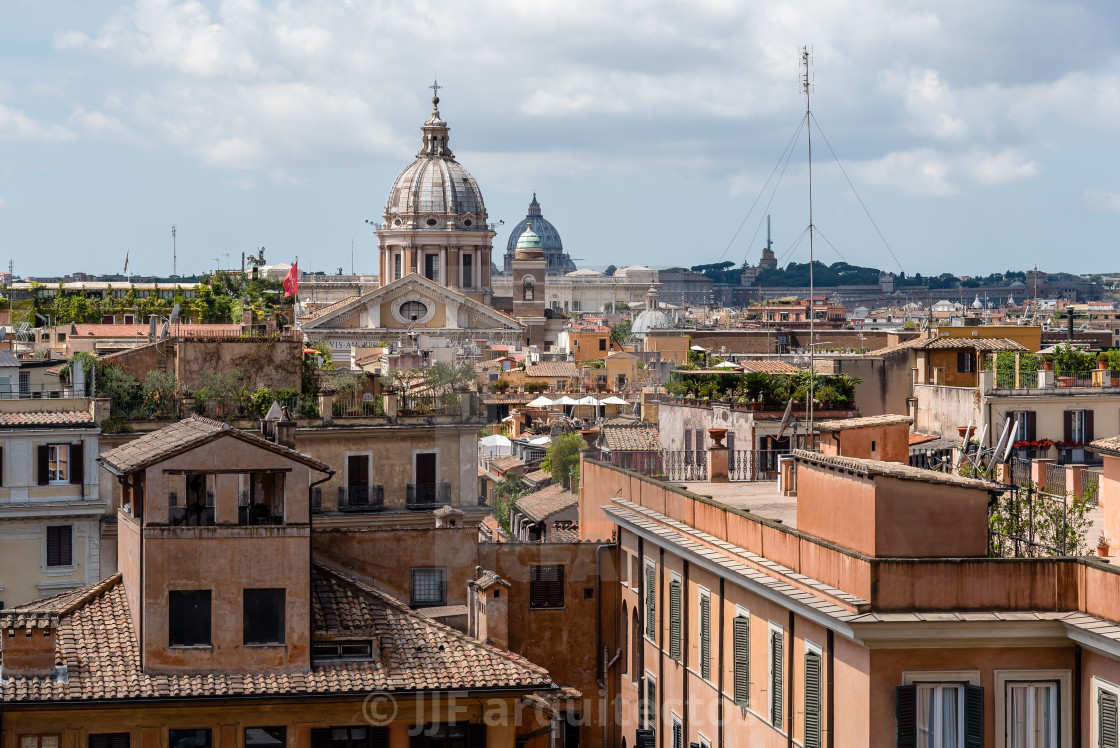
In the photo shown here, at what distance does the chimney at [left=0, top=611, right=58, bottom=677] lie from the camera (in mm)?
15898

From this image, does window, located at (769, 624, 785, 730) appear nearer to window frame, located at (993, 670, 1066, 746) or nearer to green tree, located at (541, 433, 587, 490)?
window frame, located at (993, 670, 1066, 746)

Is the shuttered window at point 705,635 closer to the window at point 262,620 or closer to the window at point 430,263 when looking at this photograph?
the window at point 262,620

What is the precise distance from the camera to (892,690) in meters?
12.6

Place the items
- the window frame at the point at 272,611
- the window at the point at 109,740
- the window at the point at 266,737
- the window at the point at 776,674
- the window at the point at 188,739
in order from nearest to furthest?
the window at the point at 776,674 < the window at the point at 109,740 < the window at the point at 188,739 < the window at the point at 266,737 < the window frame at the point at 272,611

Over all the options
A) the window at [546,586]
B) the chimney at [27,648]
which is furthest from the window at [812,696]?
the window at [546,586]

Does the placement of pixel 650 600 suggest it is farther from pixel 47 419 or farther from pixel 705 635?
pixel 47 419

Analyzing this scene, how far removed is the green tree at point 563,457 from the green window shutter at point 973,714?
23.9 metres

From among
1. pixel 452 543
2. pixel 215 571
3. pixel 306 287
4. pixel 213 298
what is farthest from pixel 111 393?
pixel 306 287

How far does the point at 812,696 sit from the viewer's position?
1377cm

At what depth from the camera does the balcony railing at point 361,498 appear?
84.6 ft

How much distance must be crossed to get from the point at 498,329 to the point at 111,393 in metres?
67.2

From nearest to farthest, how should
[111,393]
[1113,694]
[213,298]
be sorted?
[1113,694]
[111,393]
[213,298]

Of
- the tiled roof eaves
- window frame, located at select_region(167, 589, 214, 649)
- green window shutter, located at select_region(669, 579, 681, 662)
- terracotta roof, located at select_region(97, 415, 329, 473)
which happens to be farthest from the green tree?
window frame, located at select_region(167, 589, 214, 649)

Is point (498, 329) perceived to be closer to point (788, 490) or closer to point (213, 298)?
point (213, 298)
